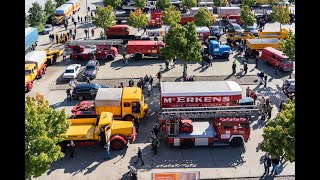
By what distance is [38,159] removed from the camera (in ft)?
50.5

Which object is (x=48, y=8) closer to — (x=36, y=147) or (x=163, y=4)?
(x=163, y=4)

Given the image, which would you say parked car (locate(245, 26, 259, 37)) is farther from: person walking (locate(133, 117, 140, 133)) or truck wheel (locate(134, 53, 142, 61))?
person walking (locate(133, 117, 140, 133))

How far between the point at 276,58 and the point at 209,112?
16.0m

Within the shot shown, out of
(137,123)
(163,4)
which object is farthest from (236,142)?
(163,4)

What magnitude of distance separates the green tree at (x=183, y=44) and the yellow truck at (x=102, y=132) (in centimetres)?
1100

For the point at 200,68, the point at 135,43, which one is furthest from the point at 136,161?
the point at 135,43

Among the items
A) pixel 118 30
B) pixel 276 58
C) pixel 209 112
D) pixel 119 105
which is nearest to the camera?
pixel 209 112

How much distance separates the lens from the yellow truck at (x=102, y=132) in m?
22.2

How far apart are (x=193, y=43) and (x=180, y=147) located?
12.4 m

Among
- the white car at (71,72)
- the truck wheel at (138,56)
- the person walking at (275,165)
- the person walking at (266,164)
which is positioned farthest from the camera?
the truck wheel at (138,56)

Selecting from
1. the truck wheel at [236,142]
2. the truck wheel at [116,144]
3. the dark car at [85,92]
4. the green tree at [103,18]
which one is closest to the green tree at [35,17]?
the green tree at [103,18]

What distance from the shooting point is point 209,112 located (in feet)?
75.7

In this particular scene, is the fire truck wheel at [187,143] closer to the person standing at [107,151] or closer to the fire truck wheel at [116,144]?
the fire truck wheel at [116,144]
